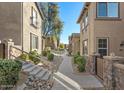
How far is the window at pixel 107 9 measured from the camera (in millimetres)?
14898

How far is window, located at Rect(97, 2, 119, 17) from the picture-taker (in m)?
14.9

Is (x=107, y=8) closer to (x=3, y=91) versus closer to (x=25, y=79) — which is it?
(x=25, y=79)

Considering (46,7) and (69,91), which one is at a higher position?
(46,7)

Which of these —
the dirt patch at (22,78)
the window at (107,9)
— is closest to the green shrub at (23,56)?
the dirt patch at (22,78)

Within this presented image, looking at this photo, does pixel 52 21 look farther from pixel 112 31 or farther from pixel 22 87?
pixel 22 87

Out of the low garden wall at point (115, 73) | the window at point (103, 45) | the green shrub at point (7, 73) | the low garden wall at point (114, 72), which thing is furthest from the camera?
the window at point (103, 45)

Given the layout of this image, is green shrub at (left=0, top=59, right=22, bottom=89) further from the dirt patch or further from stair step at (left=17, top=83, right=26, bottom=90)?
the dirt patch

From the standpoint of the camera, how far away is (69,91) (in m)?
8.96

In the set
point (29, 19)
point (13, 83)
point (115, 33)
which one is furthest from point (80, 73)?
point (29, 19)

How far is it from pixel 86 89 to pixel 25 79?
8.62 ft

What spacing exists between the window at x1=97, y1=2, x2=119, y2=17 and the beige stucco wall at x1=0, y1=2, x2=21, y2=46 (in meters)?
5.65

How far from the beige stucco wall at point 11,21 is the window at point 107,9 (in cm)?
565

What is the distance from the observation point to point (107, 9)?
14922 millimetres

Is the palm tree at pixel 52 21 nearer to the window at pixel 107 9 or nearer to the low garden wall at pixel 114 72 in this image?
the window at pixel 107 9
